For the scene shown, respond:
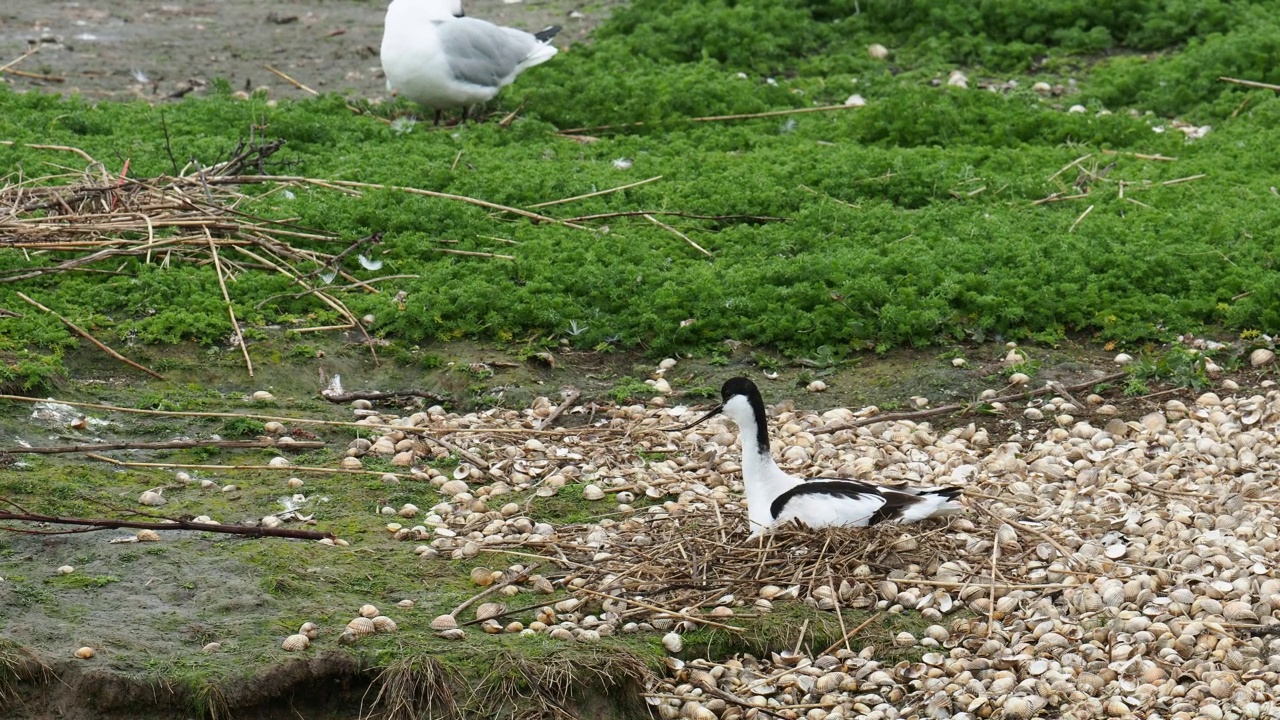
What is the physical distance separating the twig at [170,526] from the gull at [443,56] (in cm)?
539

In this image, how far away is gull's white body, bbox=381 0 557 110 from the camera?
409 inches

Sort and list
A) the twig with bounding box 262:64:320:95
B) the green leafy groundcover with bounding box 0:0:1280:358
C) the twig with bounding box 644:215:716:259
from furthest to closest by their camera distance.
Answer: the twig with bounding box 262:64:320:95 < the twig with bounding box 644:215:716:259 < the green leafy groundcover with bounding box 0:0:1280:358

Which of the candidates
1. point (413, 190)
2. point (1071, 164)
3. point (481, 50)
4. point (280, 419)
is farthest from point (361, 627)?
point (481, 50)

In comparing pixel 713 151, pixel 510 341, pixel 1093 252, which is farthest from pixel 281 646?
pixel 713 151

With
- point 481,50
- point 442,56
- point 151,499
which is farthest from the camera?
point 481,50

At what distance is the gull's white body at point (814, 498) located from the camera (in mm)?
5566

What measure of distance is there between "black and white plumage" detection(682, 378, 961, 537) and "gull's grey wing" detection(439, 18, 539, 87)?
17.5ft

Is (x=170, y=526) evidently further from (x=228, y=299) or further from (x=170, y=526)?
(x=228, y=299)

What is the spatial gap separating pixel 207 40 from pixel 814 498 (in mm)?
9316

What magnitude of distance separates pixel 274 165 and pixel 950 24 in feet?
19.5

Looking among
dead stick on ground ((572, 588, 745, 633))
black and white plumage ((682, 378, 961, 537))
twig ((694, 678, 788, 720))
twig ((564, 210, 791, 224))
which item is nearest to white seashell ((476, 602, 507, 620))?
dead stick on ground ((572, 588, 745, 633))

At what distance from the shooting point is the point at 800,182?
9242 mm

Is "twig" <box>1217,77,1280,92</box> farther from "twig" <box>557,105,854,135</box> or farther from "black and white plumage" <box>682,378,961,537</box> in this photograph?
"black and white plumage" <box>682,378,961,537</box>

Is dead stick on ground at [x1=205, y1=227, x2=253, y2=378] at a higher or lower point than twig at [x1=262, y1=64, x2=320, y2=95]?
higher
